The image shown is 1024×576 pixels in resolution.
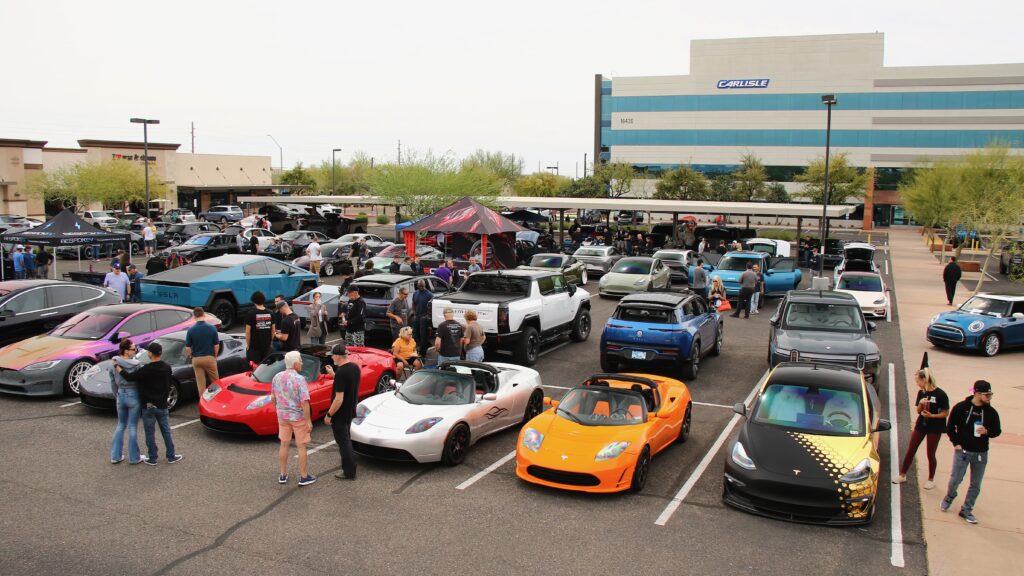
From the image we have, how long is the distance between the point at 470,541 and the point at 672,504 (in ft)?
8.01

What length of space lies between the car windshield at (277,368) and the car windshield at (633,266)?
15.8m

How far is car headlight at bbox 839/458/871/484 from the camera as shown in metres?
8.02

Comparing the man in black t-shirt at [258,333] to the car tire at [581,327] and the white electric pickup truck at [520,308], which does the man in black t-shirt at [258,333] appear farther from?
the car tire at [581,327]

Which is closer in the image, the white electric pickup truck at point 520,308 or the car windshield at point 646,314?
the car windshield at point 646,314

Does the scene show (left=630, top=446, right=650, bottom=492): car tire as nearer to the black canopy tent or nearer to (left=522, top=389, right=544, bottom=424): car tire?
(left=522, top=389, right=544, bottom=424): car tire

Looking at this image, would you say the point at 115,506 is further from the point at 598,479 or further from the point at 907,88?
the point at 907,88

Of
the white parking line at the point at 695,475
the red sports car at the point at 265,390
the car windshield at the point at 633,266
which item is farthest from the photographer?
the car windshield at the point at 633,266

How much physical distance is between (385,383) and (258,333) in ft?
7.86

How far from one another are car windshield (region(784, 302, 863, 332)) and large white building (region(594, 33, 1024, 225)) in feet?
219

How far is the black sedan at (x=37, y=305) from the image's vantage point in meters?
15.1

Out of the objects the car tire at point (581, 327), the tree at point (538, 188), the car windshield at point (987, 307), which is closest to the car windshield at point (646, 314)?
the car tire at point (581, 327)

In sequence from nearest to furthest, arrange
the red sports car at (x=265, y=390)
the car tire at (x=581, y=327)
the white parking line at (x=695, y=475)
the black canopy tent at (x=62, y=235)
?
the white parking line at (x=695, y=475), the red sports car at (x=265, y=390), the car tire at (x=581, y=327), the black canopy tent at (x=62, y=235)

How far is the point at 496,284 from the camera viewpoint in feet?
52.7

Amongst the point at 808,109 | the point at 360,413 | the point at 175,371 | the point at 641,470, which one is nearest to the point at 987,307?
the point at 641,470
